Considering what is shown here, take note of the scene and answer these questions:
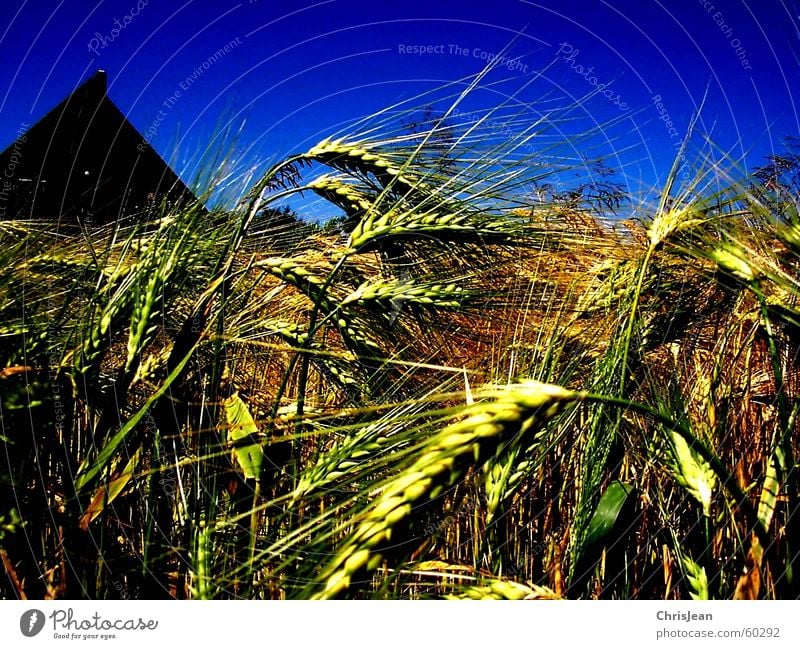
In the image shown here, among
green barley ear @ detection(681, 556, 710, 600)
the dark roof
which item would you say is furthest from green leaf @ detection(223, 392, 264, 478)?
green barley ear @ detection(681, 556, 710, 600)

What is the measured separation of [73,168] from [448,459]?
5.04ft

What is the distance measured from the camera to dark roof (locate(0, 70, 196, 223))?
1137 millimetres

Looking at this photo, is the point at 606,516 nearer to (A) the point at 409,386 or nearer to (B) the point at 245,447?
(A) the point at 409,386

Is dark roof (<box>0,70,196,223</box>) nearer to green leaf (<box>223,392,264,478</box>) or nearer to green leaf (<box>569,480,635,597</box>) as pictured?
→ green leaf (<box>223,392,264,478</box>)

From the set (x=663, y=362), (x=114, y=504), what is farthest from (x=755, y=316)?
(x=114, y=504)

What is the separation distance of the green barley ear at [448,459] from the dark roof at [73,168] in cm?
61

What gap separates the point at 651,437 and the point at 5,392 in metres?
0.96

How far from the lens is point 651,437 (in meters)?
1.11

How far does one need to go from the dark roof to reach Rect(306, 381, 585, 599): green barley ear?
61cm

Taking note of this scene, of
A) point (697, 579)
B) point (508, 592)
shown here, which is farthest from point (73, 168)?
point (697, 579)

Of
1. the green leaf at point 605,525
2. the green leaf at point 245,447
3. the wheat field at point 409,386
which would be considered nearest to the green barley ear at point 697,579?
the wheat field at point 409,386

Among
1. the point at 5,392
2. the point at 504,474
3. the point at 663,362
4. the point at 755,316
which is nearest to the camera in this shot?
the point at 5,392

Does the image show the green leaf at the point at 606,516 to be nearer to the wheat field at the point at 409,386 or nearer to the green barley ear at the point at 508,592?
the wheat field at the point at 409,386
